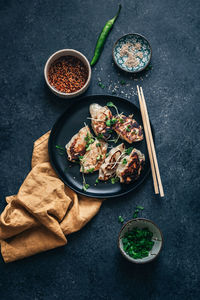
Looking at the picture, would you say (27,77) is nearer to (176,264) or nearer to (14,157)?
(14,157)

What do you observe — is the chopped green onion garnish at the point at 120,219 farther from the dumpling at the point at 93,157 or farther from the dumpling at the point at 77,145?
the dumpling at the point at 77,145

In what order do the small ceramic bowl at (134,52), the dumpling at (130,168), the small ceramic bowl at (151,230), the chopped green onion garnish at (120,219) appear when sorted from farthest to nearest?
1. the small ceramic bowl at (134,52)
2. the chopped green onion garnish at (120,219)
3. the dumpling at (130,168)
4. the small ceramic bowl at (151,230)

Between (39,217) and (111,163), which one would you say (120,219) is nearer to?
(111,163)

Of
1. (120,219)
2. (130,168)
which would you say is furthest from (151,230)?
(130,168)

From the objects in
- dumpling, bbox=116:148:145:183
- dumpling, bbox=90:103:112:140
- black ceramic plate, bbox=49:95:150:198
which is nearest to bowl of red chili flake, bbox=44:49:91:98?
black ceramic plate, bbox=49:95:150:198

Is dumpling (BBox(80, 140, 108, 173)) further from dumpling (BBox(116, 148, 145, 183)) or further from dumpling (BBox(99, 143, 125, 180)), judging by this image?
dumpling (BBox(116, 148, 145, 183))

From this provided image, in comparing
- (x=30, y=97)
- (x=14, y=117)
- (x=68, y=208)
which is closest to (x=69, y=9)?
(x=30, y=97)

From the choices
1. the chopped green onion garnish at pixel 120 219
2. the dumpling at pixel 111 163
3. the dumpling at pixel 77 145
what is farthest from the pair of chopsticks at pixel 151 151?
the dumpling at pixel 77 145
